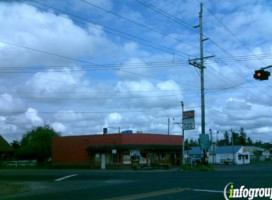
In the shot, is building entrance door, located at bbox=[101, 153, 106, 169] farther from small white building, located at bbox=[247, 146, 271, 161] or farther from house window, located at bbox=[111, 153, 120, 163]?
small white building, located at bbox=[247, 146, 271, 161]

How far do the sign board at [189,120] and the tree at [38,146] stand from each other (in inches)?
1431

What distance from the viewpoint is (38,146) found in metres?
73.1

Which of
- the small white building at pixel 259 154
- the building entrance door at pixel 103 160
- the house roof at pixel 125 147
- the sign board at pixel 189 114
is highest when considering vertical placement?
the sign board at pixel 189 114

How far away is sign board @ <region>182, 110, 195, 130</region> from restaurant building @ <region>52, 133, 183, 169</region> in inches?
256

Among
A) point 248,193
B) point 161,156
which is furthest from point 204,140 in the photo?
point 248,193

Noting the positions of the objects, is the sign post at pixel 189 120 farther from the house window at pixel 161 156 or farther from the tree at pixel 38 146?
the tree at pixel 38 146

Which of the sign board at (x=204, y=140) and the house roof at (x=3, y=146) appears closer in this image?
the sign board at (x=204, y=140)

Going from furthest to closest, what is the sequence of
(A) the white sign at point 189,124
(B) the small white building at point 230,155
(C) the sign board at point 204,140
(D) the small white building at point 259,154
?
(D) the small white building at point 259,154 < (B) the small white building at point 230,155 < (A) the white sign at point 189,124 < (C) the sign board at point 204,140

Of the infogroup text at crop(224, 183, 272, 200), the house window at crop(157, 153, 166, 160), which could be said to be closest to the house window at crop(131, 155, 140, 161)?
the house window at crop(157, 153, 166, 160)

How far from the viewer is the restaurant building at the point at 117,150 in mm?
53094

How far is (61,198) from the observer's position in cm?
1556

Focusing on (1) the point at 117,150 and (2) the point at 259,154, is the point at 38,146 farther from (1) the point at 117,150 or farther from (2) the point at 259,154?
(2) the point at 259,154

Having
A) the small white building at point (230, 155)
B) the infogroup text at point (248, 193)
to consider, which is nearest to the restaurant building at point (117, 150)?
the infogroup text at point (248, 193)

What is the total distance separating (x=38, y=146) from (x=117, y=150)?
2589 centimetres
